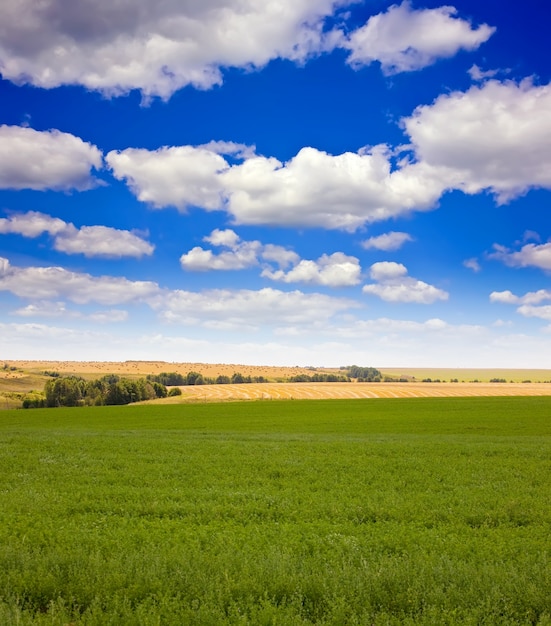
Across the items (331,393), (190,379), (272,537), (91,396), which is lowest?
(91,396)

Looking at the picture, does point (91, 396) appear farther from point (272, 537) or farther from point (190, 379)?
point (272, 537)

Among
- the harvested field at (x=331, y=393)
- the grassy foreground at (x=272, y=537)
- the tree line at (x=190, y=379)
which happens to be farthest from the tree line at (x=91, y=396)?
the grassy foreground at (x=272, y=537)

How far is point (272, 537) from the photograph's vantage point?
10.6 metres

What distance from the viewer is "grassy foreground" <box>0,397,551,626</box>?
7.45 metres

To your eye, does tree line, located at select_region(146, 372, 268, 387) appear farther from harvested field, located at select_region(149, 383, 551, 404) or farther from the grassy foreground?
the grassy foreground

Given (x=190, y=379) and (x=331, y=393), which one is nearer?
(x=331, y=393)

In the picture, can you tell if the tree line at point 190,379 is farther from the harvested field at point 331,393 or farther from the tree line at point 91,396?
the harvested field at point 331,393

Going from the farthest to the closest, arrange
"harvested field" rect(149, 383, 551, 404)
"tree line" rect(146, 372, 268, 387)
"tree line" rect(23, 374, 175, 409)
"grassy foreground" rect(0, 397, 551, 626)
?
1. "tree line" rect(146, 372, 268, 387)
2. "tree line" rect(23, 374, 175, 409)
3. "harvested field" rect(149, 383, 551, 404)
4. "grassy foreground" rect(0, 397, 551, 626)

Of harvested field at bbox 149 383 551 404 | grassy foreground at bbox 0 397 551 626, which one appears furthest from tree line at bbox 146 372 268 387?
grassy foreground at bbox 0 397 551 626

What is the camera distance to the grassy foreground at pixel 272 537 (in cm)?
745

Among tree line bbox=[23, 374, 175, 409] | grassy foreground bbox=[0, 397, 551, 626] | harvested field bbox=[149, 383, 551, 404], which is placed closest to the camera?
grassy foreground bbox=[0, 397, 551, 626]

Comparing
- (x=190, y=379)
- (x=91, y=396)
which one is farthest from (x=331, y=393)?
(x=190, y=379)

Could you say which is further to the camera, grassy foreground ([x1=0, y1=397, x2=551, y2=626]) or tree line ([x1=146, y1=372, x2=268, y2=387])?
tree line ([x1=146, y1=372, x2=268, y2=387])

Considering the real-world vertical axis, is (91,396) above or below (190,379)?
below
